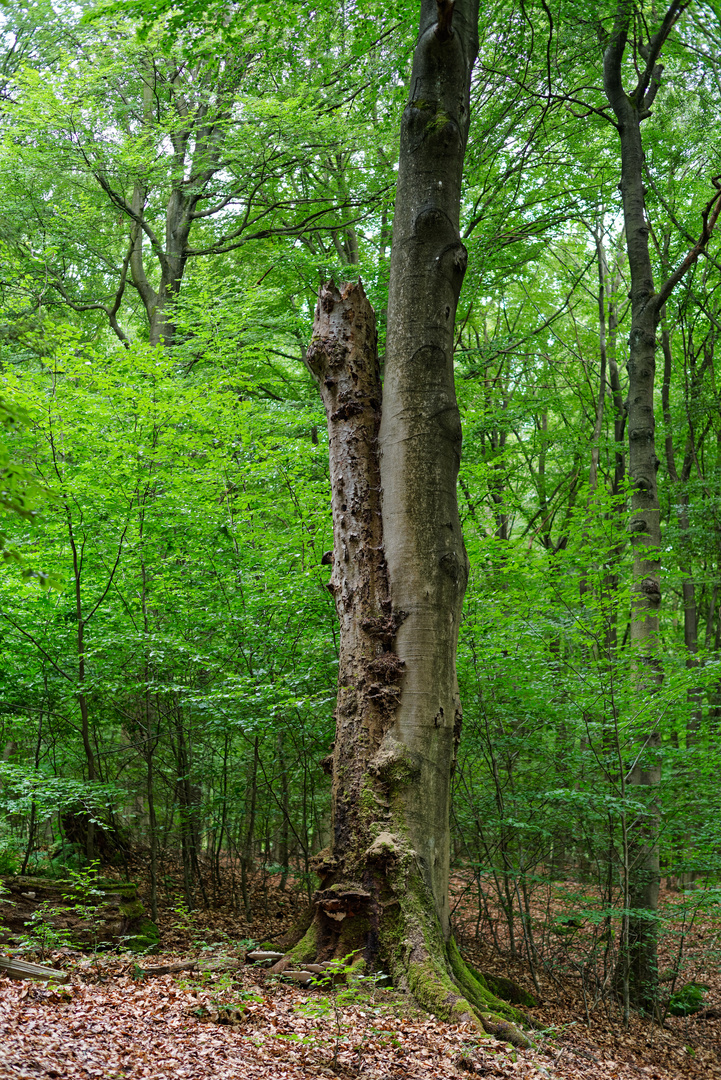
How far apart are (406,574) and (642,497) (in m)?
4.21

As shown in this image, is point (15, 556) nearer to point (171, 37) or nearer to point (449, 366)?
point (449, 366)

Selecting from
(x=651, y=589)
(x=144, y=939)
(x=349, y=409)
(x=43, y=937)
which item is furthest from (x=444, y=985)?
(x=651, y=589)

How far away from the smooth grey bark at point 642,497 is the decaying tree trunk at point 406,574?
2.13 m

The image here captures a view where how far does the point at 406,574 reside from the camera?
14.0 feet

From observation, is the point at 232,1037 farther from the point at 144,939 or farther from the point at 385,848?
the point at 144,939

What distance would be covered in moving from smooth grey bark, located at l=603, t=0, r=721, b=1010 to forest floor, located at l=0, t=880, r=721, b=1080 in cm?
202

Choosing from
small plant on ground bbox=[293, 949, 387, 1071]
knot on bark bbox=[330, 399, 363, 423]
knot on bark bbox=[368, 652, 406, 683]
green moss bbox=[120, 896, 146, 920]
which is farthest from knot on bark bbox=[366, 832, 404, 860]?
green moss bbox=[120, 896, 146, 920]

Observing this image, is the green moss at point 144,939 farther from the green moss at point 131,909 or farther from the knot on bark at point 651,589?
the knot on bark at point 651,589

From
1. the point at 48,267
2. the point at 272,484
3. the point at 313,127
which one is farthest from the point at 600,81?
the point at 48,267

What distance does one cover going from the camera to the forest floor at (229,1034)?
2.64 metres

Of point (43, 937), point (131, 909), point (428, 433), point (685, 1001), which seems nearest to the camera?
point (428, 433)

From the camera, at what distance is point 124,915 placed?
5578 millimetres

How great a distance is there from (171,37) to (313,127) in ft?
16.3

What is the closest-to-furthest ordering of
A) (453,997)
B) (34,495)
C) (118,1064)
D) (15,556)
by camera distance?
(15,556), (34,495), (118,1064), (453,997)
